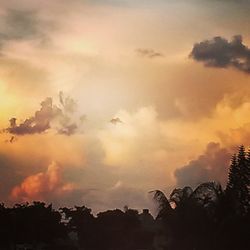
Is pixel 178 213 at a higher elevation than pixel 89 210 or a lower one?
lower

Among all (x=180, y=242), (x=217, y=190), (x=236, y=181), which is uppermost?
(x=236, y=181)

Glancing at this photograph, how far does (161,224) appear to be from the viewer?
5128 cm

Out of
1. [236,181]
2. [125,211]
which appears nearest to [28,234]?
[125,211]

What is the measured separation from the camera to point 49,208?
8425 centimetres

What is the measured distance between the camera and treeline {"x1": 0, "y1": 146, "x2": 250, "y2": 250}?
4703 centimetres

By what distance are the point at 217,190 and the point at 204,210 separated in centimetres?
204

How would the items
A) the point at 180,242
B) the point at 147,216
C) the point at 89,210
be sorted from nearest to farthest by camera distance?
the point at 180,242
the point at 89,210
the point at 147,216

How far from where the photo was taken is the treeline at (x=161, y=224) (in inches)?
1852

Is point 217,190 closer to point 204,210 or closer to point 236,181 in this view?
point 204,210

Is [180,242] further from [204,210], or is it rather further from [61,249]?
[61,249]

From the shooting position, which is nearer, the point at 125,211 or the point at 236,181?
the point at 236,181

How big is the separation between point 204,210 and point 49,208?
41.5 meters

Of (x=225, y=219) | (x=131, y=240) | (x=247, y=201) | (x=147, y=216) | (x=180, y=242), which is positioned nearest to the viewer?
(x=225, y=219)

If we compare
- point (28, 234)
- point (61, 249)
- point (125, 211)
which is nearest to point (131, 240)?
point (125, 211)
